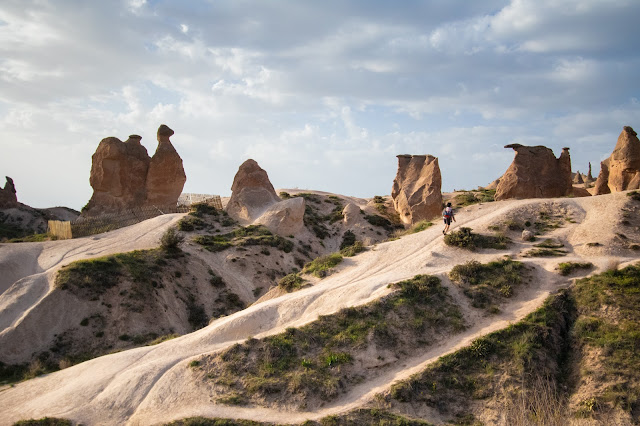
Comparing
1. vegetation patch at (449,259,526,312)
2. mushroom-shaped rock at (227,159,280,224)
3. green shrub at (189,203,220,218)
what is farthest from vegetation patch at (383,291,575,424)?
green shrub at (189,203,220,218)

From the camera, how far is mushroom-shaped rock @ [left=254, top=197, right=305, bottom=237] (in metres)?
42.9

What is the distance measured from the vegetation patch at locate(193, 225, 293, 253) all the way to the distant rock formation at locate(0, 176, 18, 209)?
31.3 metres

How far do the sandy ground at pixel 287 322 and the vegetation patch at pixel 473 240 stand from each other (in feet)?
1.70

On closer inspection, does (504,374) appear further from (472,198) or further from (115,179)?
(115,179)

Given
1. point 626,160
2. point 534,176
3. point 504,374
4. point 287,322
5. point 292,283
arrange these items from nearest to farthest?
1. point 504,374
2. point 287,322
3. point 292,283
4. point 626,160
5. point 534,176

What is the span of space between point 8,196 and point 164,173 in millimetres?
23138

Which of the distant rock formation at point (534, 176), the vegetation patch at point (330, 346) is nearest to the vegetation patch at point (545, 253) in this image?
the vegetation patch at point (330, 346)

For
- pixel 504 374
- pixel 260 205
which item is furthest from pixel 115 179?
pixel 504 374

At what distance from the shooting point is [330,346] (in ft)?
69.9

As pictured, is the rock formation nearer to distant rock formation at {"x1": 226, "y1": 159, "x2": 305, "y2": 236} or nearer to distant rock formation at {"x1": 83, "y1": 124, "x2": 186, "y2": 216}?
distant rock formation at {"x1": 226, "y1": 159, "x2": 305, "y2": 236}

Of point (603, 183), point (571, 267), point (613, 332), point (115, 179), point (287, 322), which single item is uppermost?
point (115, 179)

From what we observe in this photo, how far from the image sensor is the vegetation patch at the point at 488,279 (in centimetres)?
2334

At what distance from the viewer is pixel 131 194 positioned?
4769cm

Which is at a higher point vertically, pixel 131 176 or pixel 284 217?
pixel 131 176
